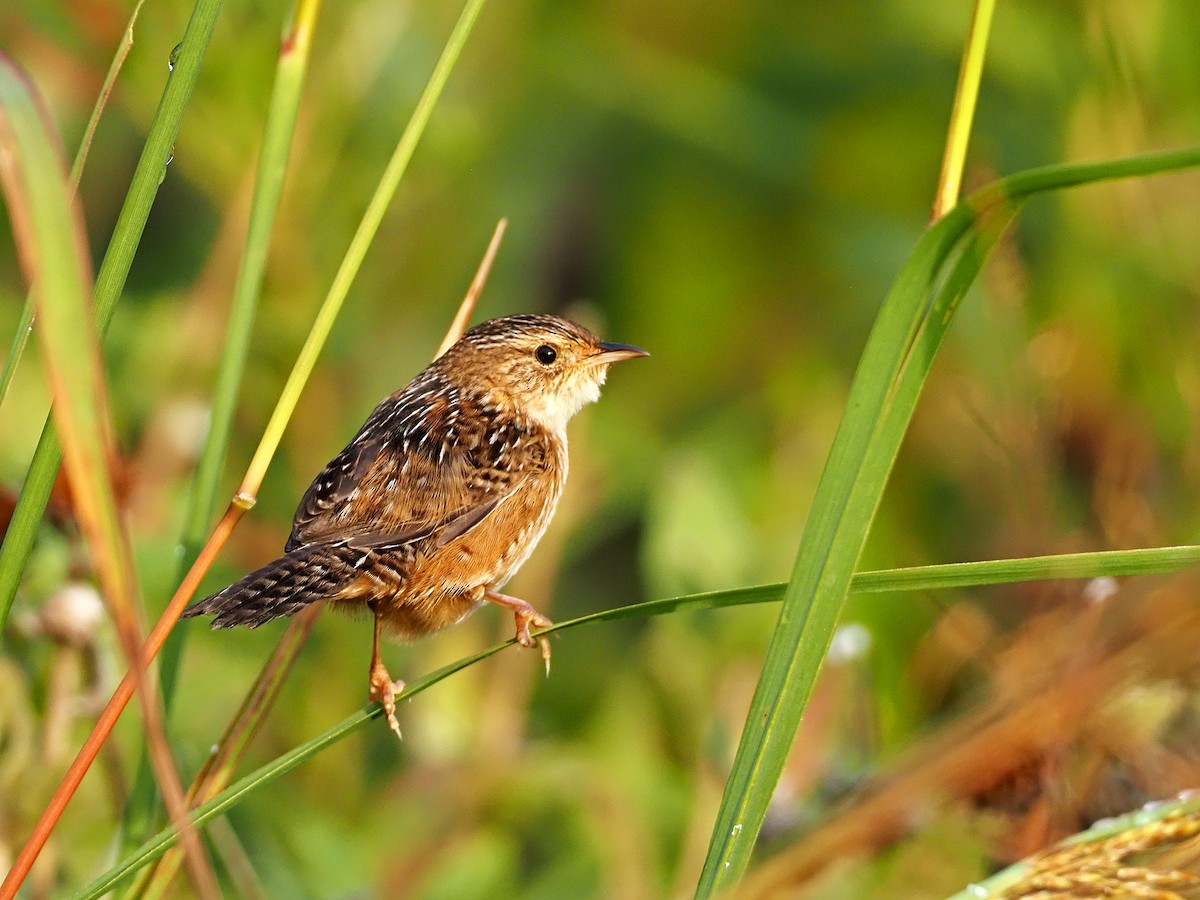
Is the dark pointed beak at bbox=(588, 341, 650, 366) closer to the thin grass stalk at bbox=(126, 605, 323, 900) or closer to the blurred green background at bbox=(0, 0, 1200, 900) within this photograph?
the blurred green background at bbox=(0, 0, 1200, 900)

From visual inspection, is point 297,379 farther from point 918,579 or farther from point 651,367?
point 651,367

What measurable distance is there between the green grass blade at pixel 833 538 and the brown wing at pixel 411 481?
1.15 meters

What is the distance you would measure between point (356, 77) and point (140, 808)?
298 centimetres

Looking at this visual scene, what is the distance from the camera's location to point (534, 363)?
13.0 feet

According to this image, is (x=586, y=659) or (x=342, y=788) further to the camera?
(x=586, y=659)

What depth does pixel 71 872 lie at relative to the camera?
10.8 ft

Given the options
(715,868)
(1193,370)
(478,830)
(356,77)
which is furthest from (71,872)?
(1193,370)

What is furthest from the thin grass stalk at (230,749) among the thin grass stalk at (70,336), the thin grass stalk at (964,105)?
the thin grass stalk at (964,105)

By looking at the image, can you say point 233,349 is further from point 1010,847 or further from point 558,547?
point 558,547

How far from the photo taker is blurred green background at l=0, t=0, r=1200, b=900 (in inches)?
156

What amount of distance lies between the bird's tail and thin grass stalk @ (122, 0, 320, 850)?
0.46 ft

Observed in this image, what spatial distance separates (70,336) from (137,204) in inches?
23.4

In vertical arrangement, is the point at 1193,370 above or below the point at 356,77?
below

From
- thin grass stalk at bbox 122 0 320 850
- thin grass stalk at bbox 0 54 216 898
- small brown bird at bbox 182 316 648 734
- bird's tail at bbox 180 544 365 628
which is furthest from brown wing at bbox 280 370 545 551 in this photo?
thin grass stalk at bbox 0 54 216 898
